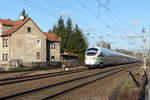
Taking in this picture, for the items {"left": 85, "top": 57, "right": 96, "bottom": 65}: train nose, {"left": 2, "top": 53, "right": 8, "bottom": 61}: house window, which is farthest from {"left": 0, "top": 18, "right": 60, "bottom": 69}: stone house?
{"left": 85, "top": 57, "right": 96, "bottom": 65}: train nose

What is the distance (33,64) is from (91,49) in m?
10.4

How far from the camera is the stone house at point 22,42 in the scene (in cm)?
4841

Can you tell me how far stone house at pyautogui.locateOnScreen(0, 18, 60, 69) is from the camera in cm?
4841

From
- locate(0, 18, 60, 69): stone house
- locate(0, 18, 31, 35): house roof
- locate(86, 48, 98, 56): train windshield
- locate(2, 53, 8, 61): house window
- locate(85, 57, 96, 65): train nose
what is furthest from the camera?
locate(0, 18, 31, 35): house roof

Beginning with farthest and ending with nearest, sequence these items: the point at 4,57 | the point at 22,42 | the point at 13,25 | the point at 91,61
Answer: the point at 13,25 → the point at 22,42 → the point at 4,57 → the point at 91,61

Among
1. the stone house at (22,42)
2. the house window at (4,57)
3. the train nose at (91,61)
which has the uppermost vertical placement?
the stone house at (22,42)

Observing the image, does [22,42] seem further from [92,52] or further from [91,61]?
[91,61]

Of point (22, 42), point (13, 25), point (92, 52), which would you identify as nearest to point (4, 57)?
point (22, 42)

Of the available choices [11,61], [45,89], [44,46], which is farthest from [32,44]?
[45,89]

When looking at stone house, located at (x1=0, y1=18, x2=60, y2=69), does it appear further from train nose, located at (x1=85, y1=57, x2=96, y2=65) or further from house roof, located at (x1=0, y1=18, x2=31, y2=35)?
train nose, located at (x1=85, y1=57, x2=96, y2=65)

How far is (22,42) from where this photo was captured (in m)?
50.6

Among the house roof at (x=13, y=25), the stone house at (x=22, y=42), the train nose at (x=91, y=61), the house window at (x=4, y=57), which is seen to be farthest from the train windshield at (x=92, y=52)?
the house window at (x=4, y=57)

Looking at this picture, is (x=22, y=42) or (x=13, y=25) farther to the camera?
(x=13, y=25)

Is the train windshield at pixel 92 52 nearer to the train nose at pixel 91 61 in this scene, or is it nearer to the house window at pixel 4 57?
the train nose at pixel 91 61
